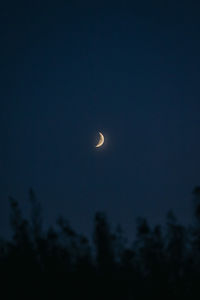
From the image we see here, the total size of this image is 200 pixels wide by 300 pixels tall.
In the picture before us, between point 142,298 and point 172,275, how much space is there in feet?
10.3

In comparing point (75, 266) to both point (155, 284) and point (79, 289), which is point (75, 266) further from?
point (155, 284)

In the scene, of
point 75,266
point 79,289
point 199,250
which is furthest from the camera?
point 75,266

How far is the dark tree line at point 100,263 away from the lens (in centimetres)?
2733

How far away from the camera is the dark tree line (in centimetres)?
2733

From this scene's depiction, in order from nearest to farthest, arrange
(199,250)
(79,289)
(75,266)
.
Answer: (199,250) < (79,289) < (75,266)

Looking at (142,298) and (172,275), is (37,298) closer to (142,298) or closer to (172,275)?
(142,298)

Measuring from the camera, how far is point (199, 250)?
2602 cm

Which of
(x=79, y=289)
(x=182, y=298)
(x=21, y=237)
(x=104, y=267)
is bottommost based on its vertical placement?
(x=182, y=298)

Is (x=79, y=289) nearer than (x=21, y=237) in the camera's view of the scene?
Yes

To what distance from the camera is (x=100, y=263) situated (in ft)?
98.6

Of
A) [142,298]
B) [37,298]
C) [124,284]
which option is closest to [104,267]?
[124,284]

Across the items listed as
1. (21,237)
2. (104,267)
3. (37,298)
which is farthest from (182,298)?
(21,237)

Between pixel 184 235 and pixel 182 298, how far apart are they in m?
4.98

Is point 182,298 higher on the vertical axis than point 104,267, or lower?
lower
